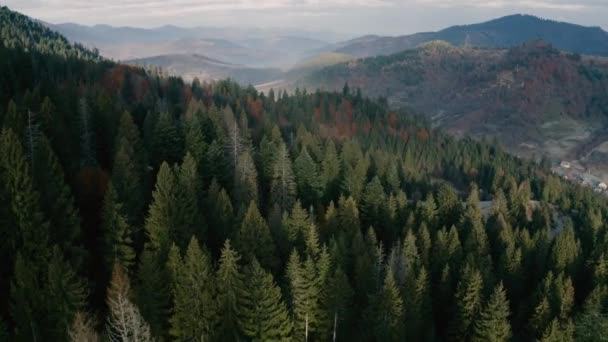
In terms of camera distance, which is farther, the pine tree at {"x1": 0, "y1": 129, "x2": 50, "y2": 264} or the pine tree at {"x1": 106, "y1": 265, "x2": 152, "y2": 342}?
the pine tree at {"x1": 0, "y1": 129, "x2": 50, "y2": 264}

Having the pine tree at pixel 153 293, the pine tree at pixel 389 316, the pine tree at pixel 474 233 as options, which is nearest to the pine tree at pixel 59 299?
the pine tree at pixel 153 293

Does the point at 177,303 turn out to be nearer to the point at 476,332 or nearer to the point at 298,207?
the point at 298,207

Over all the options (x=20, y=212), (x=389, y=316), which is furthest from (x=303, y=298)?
(x=20, y=212)

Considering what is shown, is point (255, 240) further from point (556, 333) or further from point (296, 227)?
point (556, 333)

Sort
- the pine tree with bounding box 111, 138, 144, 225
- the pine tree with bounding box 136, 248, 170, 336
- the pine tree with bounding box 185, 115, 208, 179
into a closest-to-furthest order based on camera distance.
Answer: the pine tree with bounding box 136, 248, 170, 336 → the pine tree with bounding box 111, 138, 144, 225 → the pine tree with bounding box 185, 115, 208, 179

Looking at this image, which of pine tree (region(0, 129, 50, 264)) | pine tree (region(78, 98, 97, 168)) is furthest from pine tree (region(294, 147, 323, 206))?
pine tree (region(0, 129, 50, 264))

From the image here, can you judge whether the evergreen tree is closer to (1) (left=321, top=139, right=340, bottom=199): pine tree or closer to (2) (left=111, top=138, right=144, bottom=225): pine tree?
(2) (left=111, top=138, right=144, bottom=225): pine tree
